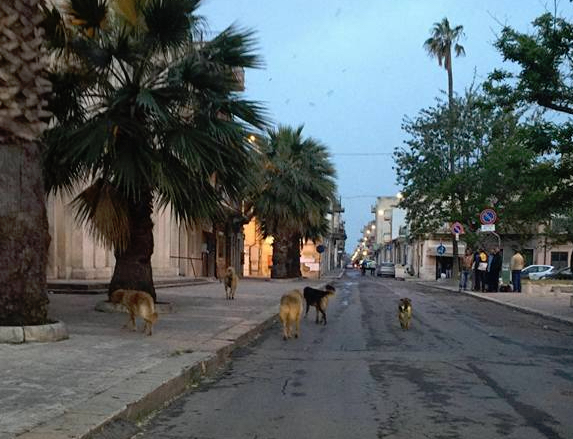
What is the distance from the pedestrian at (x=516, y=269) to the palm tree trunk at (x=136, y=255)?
52.1ft

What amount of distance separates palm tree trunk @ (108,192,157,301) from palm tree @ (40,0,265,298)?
0.02 m

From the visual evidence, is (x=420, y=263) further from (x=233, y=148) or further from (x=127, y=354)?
(x=127, y=354)

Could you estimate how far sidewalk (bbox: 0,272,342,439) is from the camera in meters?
4.97

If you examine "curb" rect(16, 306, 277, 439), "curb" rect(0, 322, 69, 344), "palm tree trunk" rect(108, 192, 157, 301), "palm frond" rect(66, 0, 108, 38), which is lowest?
"curb" rect(16, 306, 277, 439)

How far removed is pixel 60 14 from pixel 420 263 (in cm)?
5668

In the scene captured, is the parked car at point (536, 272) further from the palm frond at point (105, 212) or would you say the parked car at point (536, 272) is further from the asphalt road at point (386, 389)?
the palm frond at point (105, 212)

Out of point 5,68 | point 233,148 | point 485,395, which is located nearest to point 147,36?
point 233,148

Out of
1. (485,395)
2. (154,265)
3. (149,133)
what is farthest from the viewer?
(154,265)

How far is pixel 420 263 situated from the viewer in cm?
6431

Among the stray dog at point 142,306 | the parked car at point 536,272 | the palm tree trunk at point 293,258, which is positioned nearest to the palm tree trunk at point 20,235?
the stray dog at point 142,306

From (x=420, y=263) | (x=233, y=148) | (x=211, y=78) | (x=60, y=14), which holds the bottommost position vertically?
(x=420, y=263)

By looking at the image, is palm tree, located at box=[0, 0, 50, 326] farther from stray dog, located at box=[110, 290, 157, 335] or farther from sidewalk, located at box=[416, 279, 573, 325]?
sidewalk, located at box=[416, 279, 573, 325]

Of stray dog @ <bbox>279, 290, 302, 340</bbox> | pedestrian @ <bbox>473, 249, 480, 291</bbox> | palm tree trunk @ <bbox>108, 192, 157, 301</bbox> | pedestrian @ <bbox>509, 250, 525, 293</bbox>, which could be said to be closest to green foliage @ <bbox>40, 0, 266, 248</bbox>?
palm tree trunk @ <bbox>108, 192, 157, 301</bbox>

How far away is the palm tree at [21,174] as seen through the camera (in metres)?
8.32
